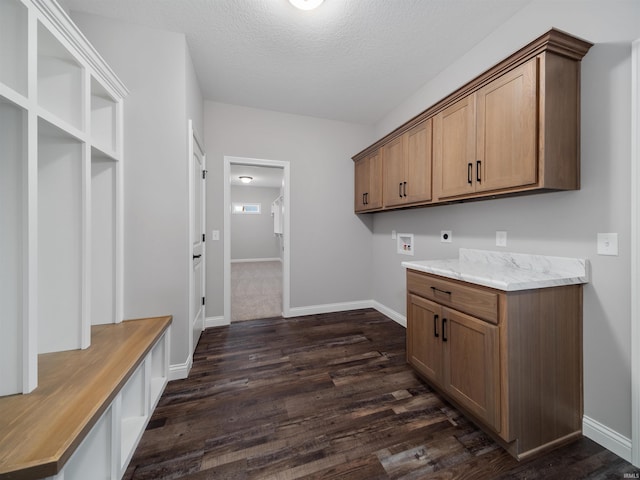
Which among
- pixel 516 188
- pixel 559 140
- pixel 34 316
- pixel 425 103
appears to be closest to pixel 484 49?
pixel 425 103

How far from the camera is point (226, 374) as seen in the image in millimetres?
2020

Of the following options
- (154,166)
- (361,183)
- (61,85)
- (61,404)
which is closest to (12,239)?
(61,404)

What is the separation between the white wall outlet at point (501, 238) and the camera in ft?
5.89

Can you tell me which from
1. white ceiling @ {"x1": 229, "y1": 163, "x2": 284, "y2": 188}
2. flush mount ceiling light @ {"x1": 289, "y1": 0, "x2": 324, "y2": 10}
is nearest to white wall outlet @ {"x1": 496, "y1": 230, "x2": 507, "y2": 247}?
flush mount ceiling light @ {"x1": 289, "y1": 0, "x2": 324, "y2": 10}

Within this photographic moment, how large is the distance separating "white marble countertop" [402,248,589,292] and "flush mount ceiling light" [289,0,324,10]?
1.98m

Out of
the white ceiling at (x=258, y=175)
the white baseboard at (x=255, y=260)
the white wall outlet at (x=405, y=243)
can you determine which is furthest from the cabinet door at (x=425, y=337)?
the white baseboard at (x=255, y=260)

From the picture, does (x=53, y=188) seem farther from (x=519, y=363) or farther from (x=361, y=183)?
(x=361, y=183)

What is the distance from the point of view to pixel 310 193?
3379 mm

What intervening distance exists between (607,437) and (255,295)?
13.6 feet

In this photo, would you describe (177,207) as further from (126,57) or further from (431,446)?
(431,446)

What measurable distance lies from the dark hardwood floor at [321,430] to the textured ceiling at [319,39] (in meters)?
2.78

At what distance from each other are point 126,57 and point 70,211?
1.35 metres

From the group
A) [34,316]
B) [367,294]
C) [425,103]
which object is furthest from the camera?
[367,294]

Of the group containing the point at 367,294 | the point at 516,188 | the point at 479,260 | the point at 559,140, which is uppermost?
the point at 559,140
